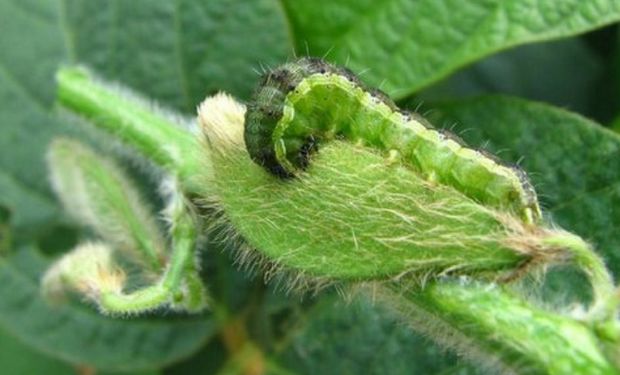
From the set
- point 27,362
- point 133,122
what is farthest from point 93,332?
point 133,122

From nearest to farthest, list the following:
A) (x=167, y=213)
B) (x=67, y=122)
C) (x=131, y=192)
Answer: (x=167, y=213)
(x=131, y=192)
(x=67, y=122)

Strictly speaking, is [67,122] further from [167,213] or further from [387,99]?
[387,99]

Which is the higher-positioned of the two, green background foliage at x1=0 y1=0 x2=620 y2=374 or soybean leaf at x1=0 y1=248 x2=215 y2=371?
green background foliage at x1=0 y1=0 x2=620 y2=374

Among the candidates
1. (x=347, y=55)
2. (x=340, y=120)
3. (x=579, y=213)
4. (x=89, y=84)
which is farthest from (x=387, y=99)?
(x=89, y=84)

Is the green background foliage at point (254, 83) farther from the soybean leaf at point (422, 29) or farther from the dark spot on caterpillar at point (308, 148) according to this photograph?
the dark spot on caterpillar at point (308, 148)

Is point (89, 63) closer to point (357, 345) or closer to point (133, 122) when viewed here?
point (133, 122)

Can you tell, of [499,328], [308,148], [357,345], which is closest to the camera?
[499,328]

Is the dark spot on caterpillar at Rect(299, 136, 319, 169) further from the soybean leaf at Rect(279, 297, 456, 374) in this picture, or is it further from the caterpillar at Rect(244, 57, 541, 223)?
the soybean leaf at Rect(279, 297, 456, 374)

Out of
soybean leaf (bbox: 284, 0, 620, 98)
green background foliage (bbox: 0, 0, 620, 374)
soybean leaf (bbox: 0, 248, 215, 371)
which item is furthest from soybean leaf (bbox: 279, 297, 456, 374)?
soybean leaf (bbox: 284, 0, 620, 98)
